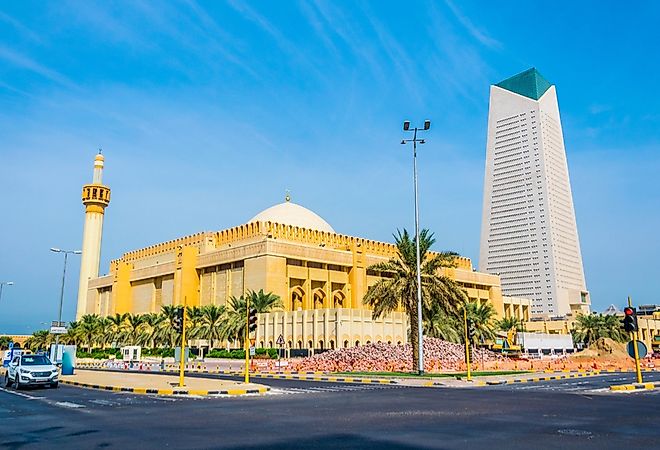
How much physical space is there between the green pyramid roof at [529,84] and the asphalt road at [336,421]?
151m

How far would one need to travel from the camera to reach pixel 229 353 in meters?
48.9

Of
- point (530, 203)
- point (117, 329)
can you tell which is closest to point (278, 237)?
point (117, 329)

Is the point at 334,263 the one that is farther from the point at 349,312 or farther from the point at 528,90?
the point at 528,90

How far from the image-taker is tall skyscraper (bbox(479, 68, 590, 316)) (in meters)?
143

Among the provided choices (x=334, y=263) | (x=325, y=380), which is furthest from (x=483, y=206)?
(x=325, y=380)

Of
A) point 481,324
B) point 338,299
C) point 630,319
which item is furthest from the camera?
point 338,299

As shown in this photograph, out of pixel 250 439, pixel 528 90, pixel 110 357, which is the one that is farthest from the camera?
pixel 528 90

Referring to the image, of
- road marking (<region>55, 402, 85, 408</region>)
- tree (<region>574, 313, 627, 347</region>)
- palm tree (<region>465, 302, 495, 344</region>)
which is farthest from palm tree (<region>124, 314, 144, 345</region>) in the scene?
tree (<region>574, 313, 627, 347</region>)

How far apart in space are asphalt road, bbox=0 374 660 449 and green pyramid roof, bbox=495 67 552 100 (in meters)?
151

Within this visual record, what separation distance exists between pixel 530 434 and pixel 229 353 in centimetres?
Answer: 4124

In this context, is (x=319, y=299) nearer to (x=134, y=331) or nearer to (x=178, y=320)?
(x=134, y=331)

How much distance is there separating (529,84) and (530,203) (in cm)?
3493

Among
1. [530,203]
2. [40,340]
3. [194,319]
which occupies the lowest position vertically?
[40,340]

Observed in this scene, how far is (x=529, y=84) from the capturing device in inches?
6201
